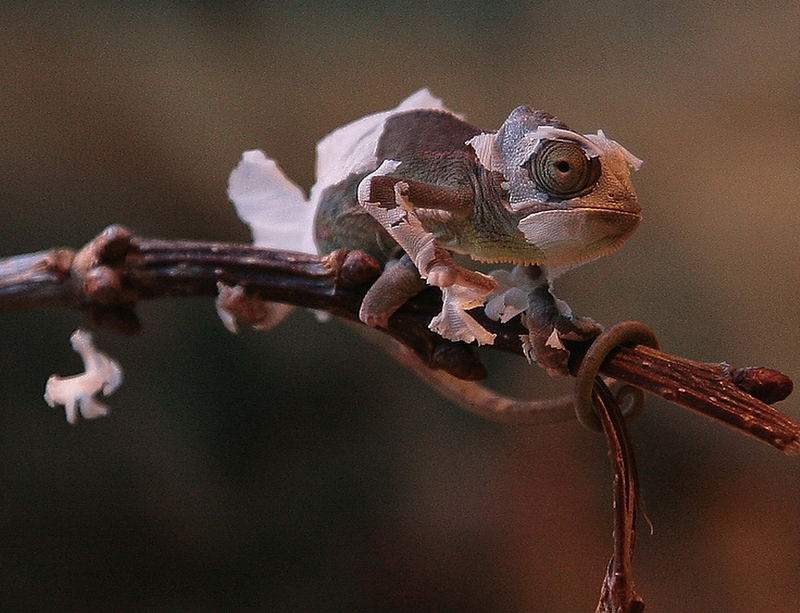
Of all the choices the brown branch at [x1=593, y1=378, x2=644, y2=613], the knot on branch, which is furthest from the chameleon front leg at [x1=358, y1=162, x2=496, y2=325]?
the knot on branch

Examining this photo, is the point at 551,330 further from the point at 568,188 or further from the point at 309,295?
the point at 309,295

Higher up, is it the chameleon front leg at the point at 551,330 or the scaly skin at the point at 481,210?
the scaly skin at the point at 481,210

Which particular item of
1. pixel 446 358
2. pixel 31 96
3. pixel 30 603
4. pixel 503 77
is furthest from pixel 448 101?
pixel 30 603

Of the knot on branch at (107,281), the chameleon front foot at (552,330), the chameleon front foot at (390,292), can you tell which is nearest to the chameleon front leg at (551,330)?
the chameleon front foot at (552,330)

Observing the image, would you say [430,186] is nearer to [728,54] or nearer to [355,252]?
[355,252]

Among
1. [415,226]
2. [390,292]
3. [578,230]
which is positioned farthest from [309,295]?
[578,230]

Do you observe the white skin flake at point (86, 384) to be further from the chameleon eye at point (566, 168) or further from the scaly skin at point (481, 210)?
the chameleon eye at point (566, 168)
